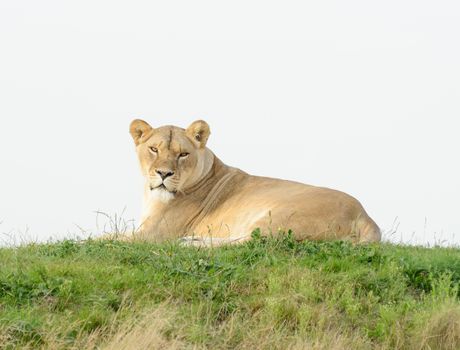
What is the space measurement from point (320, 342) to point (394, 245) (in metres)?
4.01

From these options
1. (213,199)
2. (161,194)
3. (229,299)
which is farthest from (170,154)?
(229,299)

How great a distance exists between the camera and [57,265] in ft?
Result: 28.8

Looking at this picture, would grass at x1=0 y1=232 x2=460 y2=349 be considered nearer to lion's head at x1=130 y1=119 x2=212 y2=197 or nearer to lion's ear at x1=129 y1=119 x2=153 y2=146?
lion's head at x1=130 y1=119 x2=212 y2=197

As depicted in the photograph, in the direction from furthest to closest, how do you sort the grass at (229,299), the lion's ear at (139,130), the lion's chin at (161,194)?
the lion's ear at (139,130) < the lion's chin at (161,194) < the grass at (229,299)

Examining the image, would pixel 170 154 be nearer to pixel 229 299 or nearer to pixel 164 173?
pixel 164 173

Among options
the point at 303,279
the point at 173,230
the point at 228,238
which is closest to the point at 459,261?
the point at 303,279

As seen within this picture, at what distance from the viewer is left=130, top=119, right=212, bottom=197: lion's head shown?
11984 millimetres

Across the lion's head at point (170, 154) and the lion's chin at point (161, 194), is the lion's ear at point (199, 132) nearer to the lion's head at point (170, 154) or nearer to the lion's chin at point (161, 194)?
the lion's head at point (170, 154)

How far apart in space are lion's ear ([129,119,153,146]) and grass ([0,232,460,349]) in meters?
2.81

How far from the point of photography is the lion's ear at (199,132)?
12.3m

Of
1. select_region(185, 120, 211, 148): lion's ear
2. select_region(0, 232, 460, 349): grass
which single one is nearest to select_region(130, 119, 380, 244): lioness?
select_region(185, 120, 211, 148): lion's ear

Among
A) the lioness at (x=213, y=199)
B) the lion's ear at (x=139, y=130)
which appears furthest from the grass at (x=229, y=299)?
the lion's ear at (x=139, y=130)

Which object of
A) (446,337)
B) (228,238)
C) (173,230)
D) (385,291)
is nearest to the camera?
(446,337)

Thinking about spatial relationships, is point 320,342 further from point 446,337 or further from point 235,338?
point 446,337
